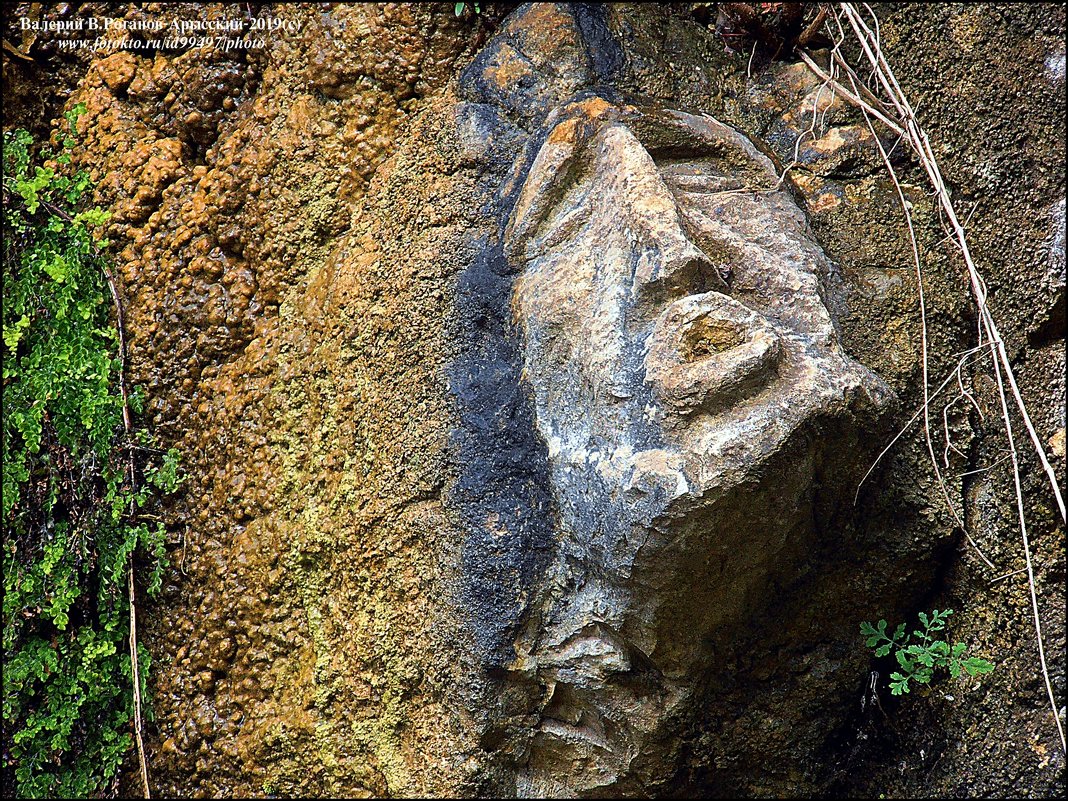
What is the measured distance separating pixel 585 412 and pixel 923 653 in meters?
0.78

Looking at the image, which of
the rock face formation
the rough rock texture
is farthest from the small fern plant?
the rock face formation

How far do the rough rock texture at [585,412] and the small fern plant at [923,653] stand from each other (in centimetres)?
4

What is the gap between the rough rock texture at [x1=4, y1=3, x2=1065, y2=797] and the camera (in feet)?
5.32

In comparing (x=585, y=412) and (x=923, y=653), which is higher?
(x=585, y=412)

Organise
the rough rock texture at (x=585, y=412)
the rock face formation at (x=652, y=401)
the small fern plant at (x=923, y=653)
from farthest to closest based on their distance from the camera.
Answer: the small fern plant at (x=923, y=653) < the rough rock texture at (x=585, y=412) < the rock face formation at (x=652, y=401)

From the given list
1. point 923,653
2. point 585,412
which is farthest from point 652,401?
point 923,653

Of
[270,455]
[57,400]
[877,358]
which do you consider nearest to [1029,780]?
[877,358]

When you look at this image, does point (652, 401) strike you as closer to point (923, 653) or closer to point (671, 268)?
point (671, 268)

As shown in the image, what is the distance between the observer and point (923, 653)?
176cm

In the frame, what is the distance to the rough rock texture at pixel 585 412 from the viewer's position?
1.62 metres

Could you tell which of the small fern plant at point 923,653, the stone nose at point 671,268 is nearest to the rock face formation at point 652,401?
the stone nose at point 671,268

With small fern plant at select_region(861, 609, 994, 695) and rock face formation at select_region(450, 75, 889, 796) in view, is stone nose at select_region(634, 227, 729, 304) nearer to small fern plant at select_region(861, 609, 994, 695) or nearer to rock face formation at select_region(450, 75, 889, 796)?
rock face formation at select_region(450, 75, 889, 796)

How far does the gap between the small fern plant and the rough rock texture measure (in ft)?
0.13

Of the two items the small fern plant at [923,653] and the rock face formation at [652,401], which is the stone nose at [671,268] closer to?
the rock face formation at [652,401]
